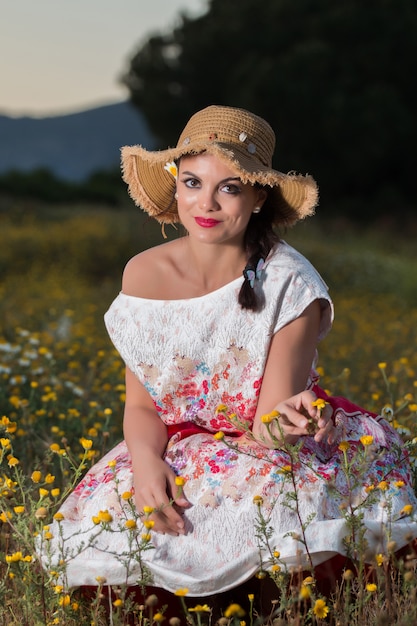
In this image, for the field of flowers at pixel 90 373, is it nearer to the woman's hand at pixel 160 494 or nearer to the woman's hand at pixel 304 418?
the woman's hand at pixel 160 494

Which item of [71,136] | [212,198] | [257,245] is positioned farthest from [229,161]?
[71,136]

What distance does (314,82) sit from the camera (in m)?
19.7

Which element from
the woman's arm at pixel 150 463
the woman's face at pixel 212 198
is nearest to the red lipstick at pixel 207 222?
the woman's face at pixel 212 198

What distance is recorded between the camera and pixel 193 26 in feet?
71.4

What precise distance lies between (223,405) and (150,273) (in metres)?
0.58

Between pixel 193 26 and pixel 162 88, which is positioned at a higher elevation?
pixel 193 26

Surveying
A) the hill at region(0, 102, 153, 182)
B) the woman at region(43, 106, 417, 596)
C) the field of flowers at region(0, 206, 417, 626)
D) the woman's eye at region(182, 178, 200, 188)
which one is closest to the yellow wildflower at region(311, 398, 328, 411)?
the woman at region(43, 106, 417, 596)

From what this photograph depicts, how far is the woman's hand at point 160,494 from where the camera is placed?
2291mm

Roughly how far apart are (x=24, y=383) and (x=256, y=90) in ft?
52.5

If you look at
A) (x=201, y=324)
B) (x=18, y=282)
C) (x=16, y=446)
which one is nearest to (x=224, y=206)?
(x=201, y=324)

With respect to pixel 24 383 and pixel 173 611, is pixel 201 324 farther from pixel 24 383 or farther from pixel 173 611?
pixel 24 383

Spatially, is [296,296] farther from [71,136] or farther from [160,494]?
[71,136]

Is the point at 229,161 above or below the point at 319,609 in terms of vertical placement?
above

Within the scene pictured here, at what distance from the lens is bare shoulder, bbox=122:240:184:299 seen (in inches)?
108
